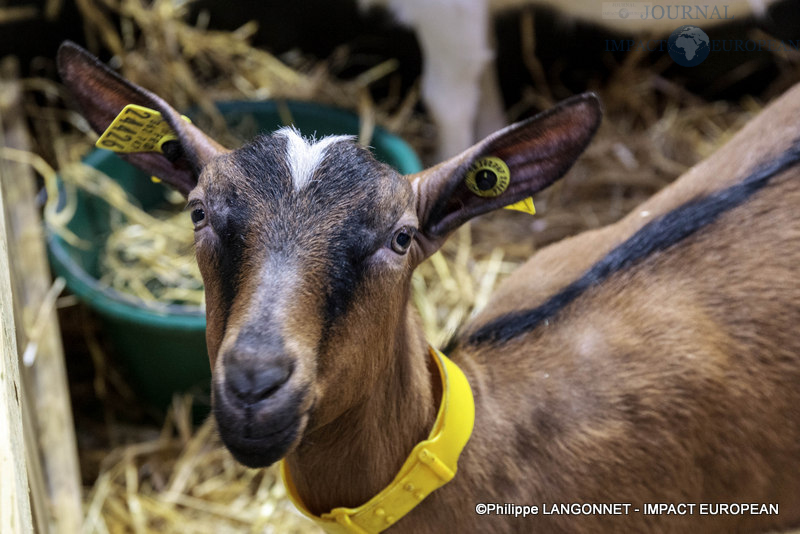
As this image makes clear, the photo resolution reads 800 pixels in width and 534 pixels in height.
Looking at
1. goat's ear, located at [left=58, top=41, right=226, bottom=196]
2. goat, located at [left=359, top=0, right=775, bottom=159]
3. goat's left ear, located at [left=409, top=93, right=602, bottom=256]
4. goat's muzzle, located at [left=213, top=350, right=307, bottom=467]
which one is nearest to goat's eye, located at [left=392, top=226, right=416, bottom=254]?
goat's left ear, located at [left=409, top=93, right=602, bottom=256]

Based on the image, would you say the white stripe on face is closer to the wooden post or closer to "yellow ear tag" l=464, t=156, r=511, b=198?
"yellow ear tag" l=464, t=156, r=511, b=198

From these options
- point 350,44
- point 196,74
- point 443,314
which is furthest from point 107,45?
point 443,314

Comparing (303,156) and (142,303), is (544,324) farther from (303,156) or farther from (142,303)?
(142,303)

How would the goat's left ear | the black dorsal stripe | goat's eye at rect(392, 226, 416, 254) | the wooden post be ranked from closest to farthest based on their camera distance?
goat's eye at rect(392, 226, 416, 254) < the goat's left ear < the black dorsal stripe < the wooden post

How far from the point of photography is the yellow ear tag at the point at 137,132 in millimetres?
1896

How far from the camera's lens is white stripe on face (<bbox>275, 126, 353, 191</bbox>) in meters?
1.68

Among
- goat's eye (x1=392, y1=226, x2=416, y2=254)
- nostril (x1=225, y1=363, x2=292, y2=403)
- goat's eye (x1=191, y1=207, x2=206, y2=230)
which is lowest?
nostril (x1=225, y1=363, x2=292, y2=403)

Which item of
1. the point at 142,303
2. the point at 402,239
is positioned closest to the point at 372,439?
the point at 402,239

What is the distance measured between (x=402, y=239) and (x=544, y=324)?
2.07ft

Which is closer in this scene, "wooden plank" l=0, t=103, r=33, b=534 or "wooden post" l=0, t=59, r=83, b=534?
"wooden plank" l=0, t=103, r=33, b=534

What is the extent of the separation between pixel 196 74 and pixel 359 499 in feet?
10.8

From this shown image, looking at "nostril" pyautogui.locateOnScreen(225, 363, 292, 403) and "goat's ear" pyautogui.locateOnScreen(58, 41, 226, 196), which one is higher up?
"goat's ear" pyautogui.locateOnScreen(58, 41, 226, 196)

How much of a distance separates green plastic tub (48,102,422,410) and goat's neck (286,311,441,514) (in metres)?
1.25

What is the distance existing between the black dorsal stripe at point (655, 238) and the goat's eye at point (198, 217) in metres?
0.86
